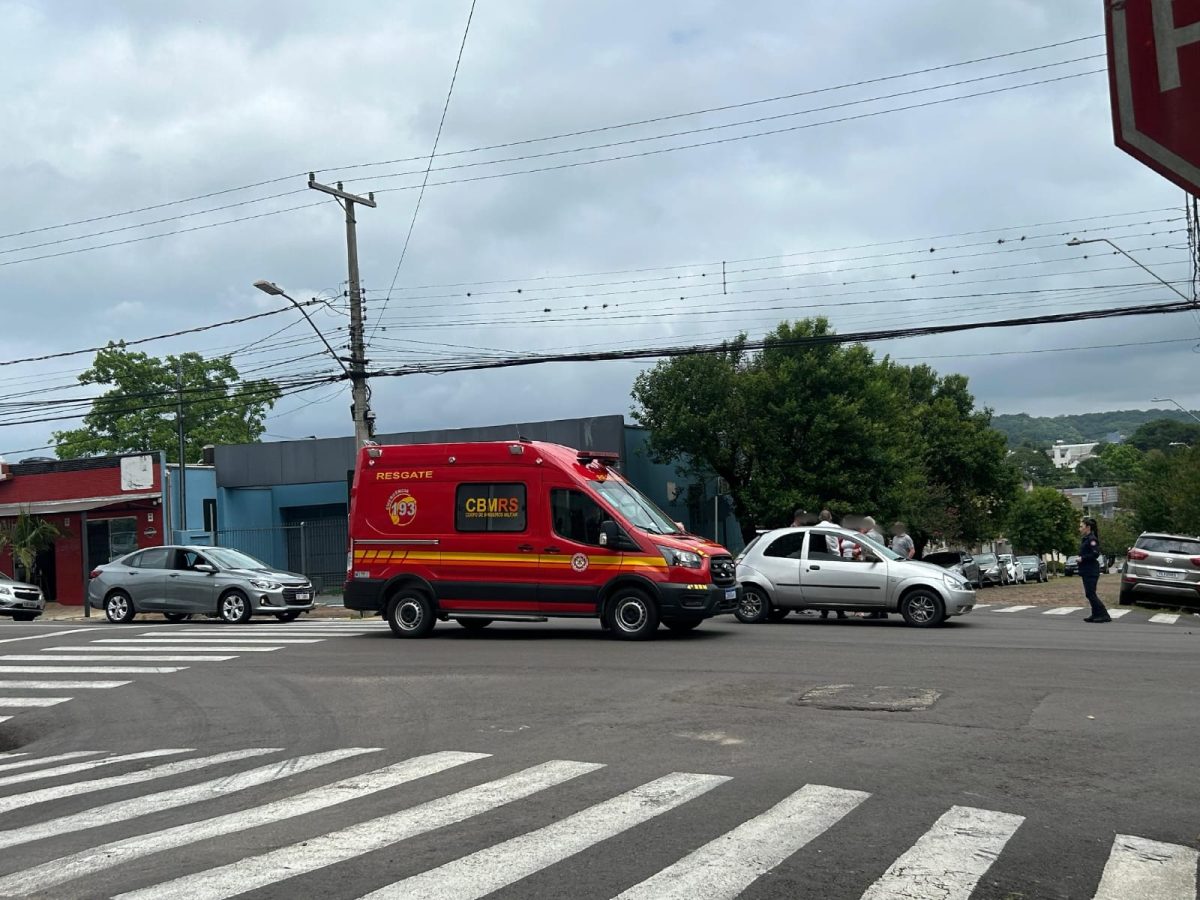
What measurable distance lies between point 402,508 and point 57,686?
205 inches

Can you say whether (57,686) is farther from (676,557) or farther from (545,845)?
(545,845)

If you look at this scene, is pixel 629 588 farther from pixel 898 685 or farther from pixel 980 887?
pixel 980 887

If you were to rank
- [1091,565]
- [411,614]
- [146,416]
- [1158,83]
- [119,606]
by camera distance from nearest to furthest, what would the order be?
[1158,83] → [411,614] → [1091,565] → [119,606] → [146,416]

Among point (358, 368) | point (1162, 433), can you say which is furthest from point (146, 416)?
point (1162, 433)

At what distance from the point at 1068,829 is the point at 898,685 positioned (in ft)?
17.4

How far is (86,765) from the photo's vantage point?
9.23 metres

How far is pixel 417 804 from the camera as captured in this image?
7059mm

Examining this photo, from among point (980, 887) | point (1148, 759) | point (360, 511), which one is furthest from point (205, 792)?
point (360, 511)

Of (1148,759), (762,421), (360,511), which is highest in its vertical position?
(762,421)

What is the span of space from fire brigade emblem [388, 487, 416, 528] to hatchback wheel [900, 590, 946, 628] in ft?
24.8

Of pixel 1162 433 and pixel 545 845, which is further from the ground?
pixel 1162 433

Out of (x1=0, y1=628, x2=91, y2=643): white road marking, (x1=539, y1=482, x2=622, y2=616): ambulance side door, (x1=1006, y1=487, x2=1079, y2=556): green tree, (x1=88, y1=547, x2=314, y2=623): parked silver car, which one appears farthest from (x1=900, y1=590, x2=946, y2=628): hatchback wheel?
(x1=1006, y1=487, x2=1079, y2=556): green tree

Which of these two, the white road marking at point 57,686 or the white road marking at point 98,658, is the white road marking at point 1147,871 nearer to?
the white road marking at point 57,686

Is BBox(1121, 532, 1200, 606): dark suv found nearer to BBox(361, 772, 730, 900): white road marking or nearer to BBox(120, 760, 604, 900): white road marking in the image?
BBox(361, 772, 730, 900): white road marking
